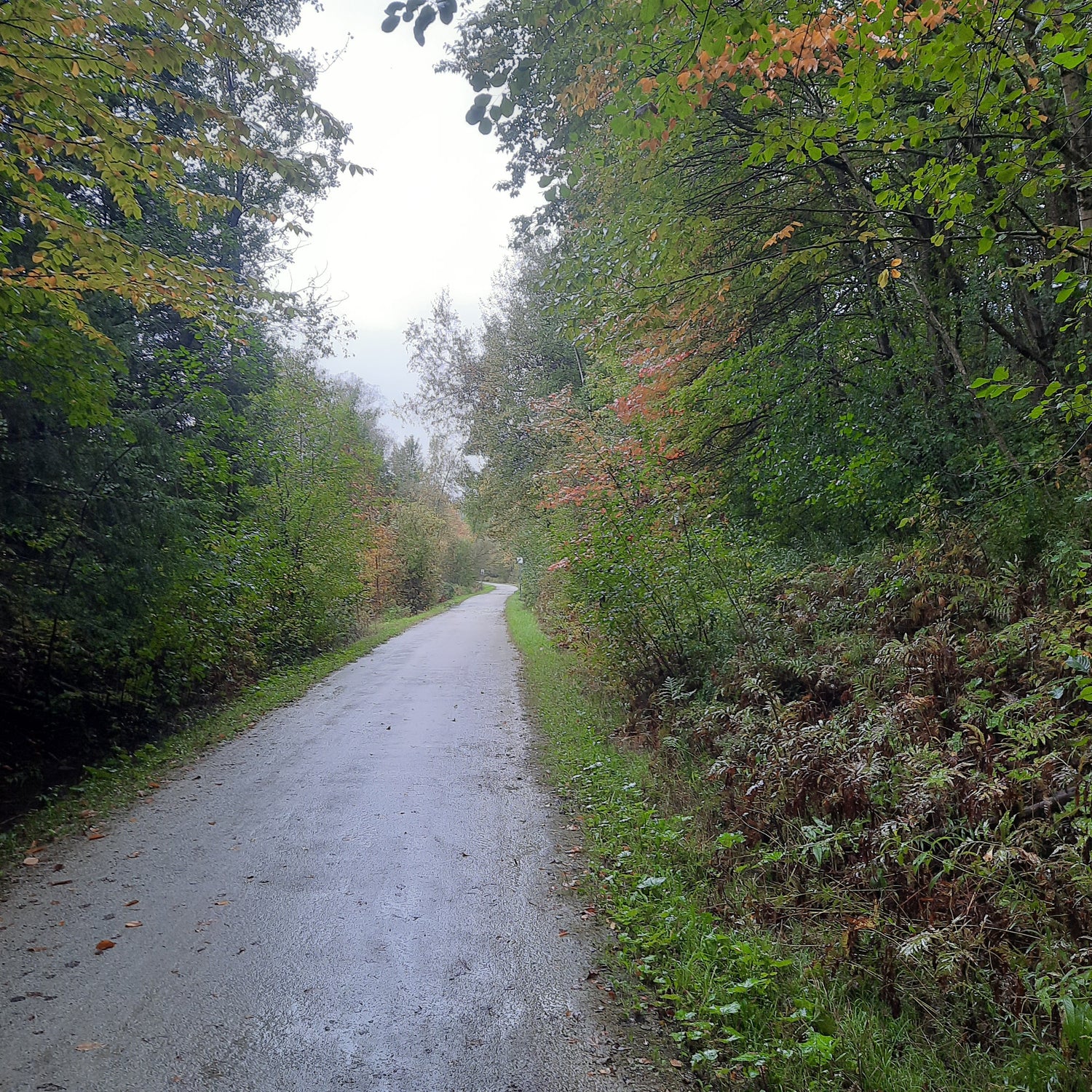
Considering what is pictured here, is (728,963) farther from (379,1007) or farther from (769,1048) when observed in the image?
(379,1007)

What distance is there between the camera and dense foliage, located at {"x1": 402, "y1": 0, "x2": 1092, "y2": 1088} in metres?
3.49

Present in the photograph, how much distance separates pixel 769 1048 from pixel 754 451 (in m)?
7.07

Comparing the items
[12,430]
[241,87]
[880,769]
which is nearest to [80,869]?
[12,430]

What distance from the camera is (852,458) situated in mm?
7336

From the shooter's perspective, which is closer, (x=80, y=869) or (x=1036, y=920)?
(x=1036, y=920)

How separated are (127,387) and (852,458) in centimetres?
848

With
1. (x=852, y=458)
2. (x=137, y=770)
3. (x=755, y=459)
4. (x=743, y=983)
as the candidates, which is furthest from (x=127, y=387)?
(x=743, y=983)

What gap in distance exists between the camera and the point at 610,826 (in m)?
5.68

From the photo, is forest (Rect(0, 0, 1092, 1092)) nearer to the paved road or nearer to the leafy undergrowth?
the leafy undergrowth

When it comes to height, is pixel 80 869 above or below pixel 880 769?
above

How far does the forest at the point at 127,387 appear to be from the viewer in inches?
179

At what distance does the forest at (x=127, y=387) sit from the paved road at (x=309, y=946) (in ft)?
5.80

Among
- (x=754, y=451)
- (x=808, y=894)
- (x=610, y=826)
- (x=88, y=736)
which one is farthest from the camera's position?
(x=754, y=451)

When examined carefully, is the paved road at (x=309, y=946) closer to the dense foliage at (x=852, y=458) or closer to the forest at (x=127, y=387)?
the dense foliage at (x=852, y=458)
